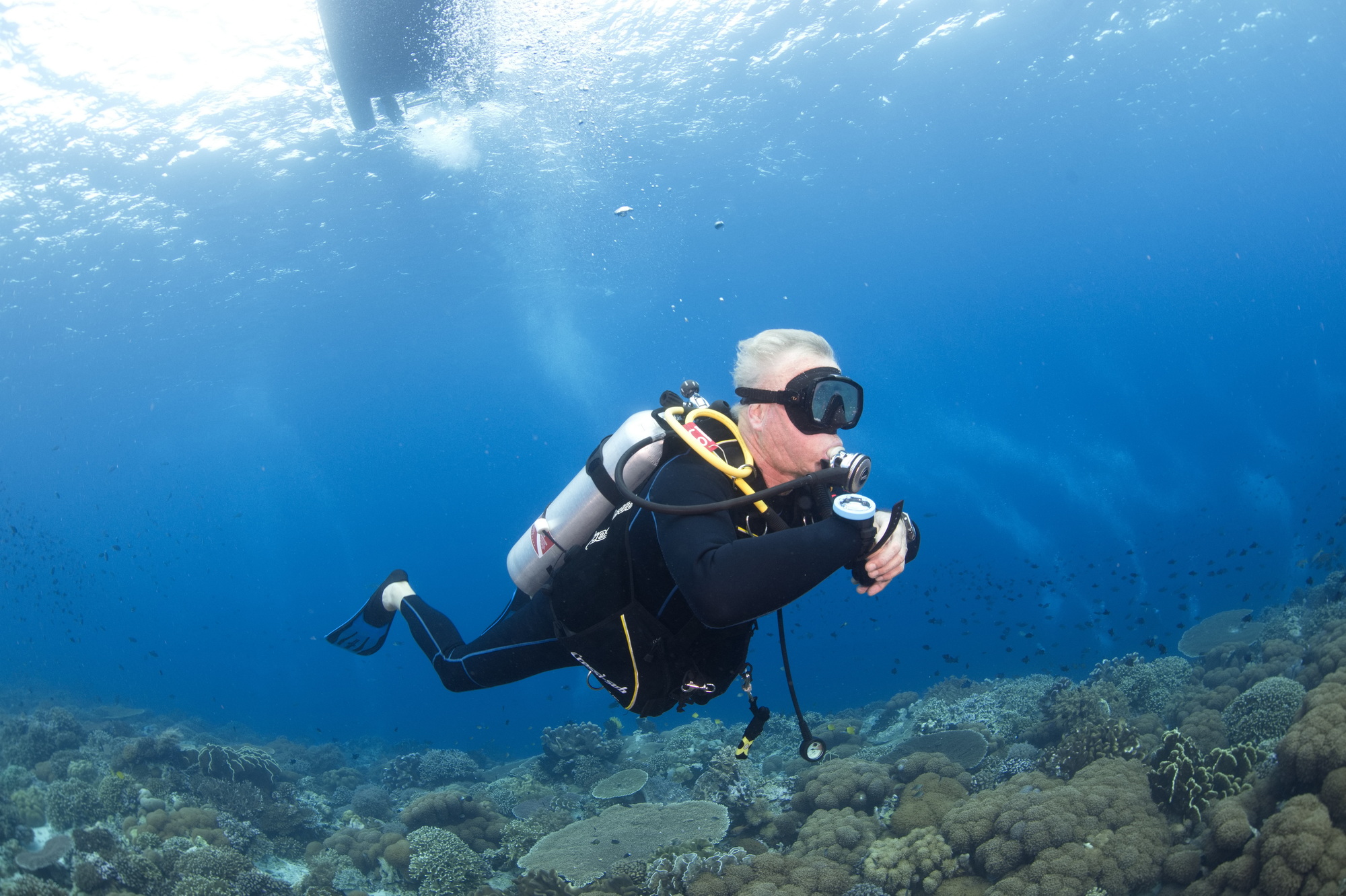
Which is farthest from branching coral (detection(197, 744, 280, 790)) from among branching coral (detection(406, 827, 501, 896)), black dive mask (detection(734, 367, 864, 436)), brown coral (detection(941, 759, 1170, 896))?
black dive mask (detection(734, 367, 864, 436))

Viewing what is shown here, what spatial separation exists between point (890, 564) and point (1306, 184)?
92.6m

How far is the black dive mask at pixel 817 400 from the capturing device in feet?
8.28

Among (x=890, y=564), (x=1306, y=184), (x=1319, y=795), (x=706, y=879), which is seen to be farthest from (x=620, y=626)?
(x=1306, y=184)

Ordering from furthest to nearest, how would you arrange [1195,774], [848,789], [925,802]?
[848,789], [925,802], [1195,774]

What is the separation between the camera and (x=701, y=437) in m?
2.45

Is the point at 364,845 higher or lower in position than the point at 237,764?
lower

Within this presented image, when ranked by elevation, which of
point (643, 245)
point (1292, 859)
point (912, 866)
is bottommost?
point (1292, 859)

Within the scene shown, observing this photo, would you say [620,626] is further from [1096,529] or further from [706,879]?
[1096,529]

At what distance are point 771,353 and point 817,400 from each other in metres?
0.35

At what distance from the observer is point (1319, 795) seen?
3.86m

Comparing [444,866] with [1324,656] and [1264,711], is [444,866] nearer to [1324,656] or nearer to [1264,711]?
[1264,711]

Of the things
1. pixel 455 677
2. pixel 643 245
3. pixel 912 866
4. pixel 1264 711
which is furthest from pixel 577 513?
pixel 643 245

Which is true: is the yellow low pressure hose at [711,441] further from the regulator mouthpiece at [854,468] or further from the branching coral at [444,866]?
the branching coral at [444,866]

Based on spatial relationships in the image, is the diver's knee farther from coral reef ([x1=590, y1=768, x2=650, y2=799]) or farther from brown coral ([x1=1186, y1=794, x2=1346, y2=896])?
coral reef ([x1=590, y1=768, x2=650, y2=799])
